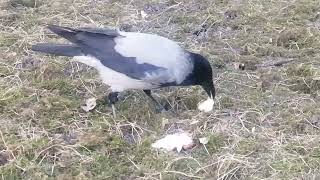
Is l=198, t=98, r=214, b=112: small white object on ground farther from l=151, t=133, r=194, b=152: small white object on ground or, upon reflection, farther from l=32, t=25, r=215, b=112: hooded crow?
l=151, t=133, r=194, b=152: small white object on ground

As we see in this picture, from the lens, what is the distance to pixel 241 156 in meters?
3.73

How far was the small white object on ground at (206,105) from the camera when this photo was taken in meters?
4.24

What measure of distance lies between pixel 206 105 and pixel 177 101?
222 mm

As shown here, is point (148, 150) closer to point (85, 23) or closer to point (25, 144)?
point (25, 144)

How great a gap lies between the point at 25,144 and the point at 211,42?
6.37 ft

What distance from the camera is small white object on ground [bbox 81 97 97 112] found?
13.9 feet

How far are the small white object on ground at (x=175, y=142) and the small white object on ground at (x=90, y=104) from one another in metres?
0.57

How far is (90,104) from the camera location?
14.1 feet

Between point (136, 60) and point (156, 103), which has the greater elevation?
point (136, 60)

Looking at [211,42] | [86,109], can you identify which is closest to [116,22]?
[211,42]

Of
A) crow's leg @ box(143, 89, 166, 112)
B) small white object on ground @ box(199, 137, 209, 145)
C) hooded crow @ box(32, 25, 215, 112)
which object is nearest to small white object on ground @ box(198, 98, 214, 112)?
hooded crow @ box(32, 25, 215, 112)

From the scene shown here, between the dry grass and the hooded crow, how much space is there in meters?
0.18

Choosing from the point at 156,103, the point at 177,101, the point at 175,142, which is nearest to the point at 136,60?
the point at 156,103

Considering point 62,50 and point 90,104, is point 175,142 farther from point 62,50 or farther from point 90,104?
point 62,50
